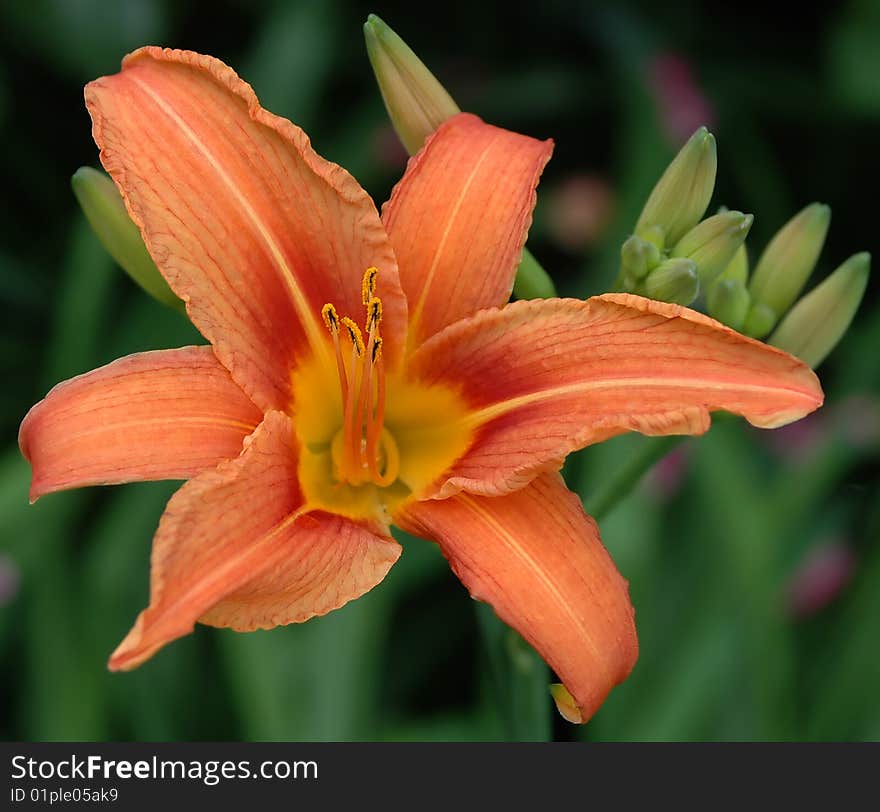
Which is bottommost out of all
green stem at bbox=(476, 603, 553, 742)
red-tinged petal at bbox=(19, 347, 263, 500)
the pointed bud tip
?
green stem at bbox=(476, 603, 553, 742)

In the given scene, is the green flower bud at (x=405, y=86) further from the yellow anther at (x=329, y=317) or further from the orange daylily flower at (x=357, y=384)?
the yellow anther at (x=329, y=317)

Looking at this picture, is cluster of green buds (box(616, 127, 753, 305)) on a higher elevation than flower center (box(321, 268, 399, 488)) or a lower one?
higher

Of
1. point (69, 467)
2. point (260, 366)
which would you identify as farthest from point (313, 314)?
point (69, 467)

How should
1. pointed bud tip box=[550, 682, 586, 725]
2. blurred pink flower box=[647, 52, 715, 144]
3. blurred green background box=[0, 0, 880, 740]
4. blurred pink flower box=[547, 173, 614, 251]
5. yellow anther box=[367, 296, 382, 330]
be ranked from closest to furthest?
pointed bud tip box=[550, 682, 586, 725]
yellow anther box=[367, 296, 382, 330]
blurred green background box=[0, 0, 880, 740]
blurred pink flower box=[647, 52, 715, 144]
blurred pink flower box=[547, 173, 614, 251]

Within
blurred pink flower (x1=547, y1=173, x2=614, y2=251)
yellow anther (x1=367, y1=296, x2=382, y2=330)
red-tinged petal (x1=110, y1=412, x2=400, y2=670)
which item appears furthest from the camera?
blurred pink flower (x1=547, y1=173, x2=614, y2=251)

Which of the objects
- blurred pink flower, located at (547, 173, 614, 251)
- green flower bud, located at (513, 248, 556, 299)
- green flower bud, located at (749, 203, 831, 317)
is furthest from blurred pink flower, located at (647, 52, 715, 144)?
green flower bud, located at (513, 248, 556, 299)

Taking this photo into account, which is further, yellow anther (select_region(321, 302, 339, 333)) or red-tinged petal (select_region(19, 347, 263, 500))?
yellow anther (select_region(321, 302, 339, 333))

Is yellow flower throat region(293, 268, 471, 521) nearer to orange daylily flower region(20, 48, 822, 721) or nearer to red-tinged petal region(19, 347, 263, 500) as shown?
orange daylily flower region(20, 48, 822, 721)

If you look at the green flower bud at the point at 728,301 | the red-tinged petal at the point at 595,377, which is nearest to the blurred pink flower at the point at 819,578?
the green flower bud at the point at 728,301
